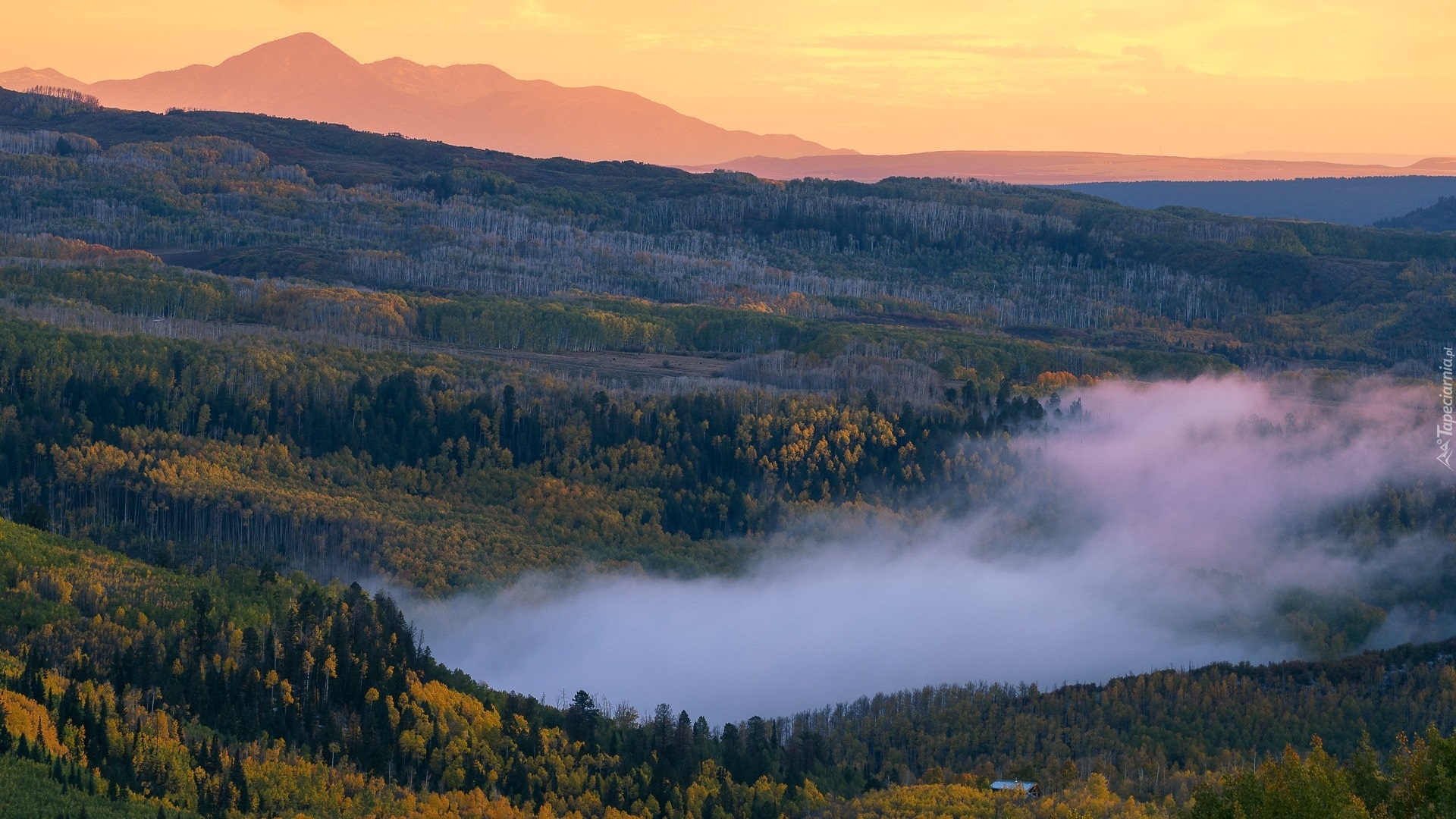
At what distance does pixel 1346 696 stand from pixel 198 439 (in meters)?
91.5

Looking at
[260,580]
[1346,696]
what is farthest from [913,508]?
[260,580]

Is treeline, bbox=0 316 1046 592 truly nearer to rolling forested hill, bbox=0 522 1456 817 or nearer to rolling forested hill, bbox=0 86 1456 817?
rolling forested hill, bbox=0 86 1456 817

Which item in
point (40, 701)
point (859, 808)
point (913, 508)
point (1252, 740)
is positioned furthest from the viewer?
point (913, 508)

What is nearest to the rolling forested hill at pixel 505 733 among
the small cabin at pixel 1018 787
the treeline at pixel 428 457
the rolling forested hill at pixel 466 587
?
the rolling forested hill at pixel 466 587

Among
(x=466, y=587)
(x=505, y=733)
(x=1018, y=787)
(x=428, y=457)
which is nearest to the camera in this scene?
(x=1018, y=787)

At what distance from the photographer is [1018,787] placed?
3757 inches

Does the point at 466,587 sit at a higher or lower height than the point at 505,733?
lower

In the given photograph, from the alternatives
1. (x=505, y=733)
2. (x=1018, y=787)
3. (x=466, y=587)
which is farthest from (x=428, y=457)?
(x=1018, y=787)

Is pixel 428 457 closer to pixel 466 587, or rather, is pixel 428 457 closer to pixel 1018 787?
pixel 466 587

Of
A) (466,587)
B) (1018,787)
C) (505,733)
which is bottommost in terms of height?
(466,587)

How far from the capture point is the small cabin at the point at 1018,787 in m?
94.2

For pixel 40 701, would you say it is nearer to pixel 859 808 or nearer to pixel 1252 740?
pixel 859 808

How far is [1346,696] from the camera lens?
378 feet

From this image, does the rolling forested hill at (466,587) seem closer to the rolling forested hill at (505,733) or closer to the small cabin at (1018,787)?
the rolling forested hill at (505,733)
